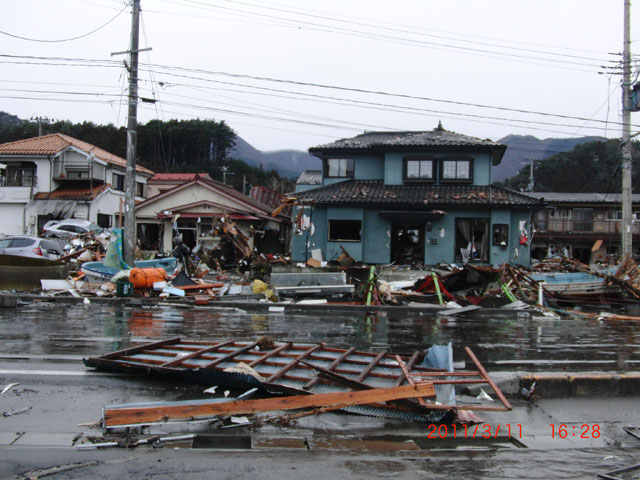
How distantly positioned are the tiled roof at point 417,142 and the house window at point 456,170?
104 centimetres

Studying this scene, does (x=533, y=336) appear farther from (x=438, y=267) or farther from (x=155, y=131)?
(x=155, y=131)

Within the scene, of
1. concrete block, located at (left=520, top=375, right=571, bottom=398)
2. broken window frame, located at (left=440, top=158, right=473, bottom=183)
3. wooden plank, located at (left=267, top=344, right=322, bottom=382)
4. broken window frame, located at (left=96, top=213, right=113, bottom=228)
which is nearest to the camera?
wooden plank, located at (left=267, top=344, right=322, bottom=382)

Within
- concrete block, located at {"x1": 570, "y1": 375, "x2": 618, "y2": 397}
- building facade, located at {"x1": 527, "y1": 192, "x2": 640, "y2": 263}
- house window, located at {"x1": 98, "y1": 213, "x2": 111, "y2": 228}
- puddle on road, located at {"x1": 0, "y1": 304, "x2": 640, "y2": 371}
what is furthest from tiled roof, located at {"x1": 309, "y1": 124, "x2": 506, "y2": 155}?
concrete block, located at {"x1": 570, "y1": 375, "x2": 618, "y2": 397}

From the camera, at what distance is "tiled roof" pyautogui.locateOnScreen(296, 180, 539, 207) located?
2464cm

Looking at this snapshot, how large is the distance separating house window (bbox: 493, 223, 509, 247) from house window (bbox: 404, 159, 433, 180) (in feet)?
14.7

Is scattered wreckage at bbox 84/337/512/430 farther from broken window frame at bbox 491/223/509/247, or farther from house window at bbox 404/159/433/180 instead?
house window at bbox 404/159/433/180

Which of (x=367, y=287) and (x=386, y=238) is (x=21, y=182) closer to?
(x=386, y=238)

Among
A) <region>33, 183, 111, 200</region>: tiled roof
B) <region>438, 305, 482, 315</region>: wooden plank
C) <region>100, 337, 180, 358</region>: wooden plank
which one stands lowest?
<region>438, 305, 482, 315</region>: wooden plank

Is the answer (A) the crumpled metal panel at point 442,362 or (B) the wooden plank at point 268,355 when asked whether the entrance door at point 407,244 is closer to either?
(B) the wooden plank at point 268,355

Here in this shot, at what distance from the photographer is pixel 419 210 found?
992 inches

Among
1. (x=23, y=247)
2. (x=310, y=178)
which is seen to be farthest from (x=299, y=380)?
(x=310, y=178)

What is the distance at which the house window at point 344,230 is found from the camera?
26.0 metres

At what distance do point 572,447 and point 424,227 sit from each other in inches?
841

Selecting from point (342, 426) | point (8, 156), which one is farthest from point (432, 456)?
point (8, 156)
